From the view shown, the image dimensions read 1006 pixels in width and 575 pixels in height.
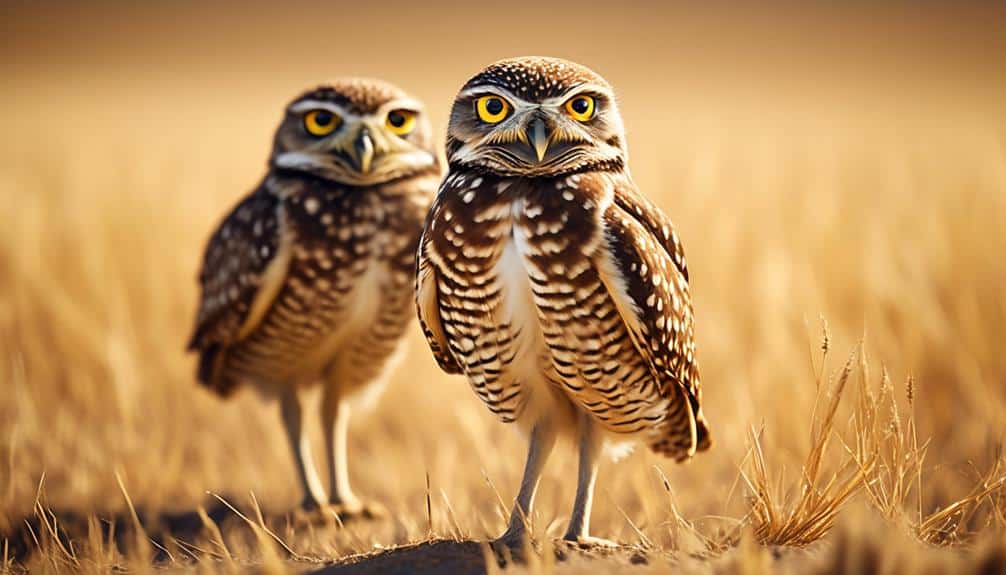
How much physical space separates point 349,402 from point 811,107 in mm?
13773

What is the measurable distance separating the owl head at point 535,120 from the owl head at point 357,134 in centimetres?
119

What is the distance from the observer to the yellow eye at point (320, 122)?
432 centimetres

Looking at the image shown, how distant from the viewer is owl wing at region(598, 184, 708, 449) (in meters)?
2.91

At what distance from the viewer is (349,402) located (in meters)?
4.82

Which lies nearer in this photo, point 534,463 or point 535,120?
point 535,120

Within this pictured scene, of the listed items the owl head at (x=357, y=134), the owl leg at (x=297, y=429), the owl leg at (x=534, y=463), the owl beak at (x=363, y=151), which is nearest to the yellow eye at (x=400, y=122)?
the owl head at (x=357, y=134)

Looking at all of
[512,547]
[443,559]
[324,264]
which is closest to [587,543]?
[512,547]

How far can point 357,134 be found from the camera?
4227 mm

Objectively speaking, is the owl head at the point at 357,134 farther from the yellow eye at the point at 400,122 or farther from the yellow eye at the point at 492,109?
the yellow eye at the point at 492,109

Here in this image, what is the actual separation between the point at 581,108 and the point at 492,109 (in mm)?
264

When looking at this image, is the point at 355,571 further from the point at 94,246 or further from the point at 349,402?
the point at 94,246

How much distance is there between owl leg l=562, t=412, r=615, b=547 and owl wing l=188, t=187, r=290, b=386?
1.56 meters

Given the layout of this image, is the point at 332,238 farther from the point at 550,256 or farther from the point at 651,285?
the point at 651,285

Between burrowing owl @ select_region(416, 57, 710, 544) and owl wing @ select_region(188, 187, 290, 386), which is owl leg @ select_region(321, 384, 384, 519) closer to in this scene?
owl wing @ select_region(188, 187, 290, 386)
